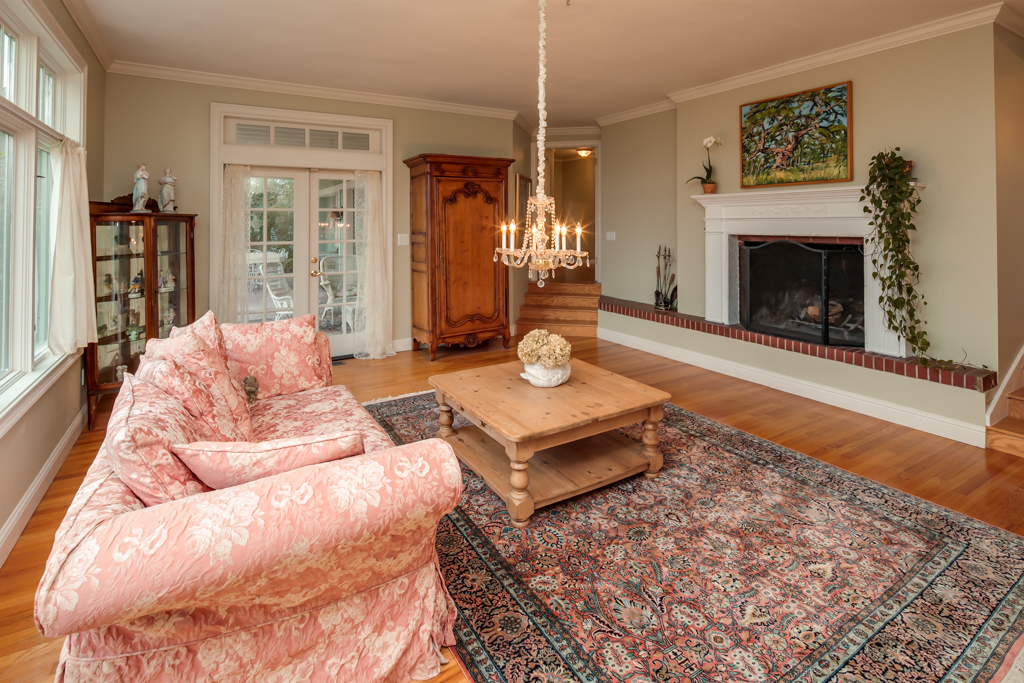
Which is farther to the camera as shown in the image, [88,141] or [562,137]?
[562,137]

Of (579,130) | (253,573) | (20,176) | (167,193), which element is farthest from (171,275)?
(579,130)

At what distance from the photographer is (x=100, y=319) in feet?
12.2

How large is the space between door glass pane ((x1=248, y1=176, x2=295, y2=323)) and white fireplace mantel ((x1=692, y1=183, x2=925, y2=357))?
3.98 metres

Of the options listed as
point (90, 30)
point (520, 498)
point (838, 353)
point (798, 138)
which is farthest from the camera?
point (798, 138)

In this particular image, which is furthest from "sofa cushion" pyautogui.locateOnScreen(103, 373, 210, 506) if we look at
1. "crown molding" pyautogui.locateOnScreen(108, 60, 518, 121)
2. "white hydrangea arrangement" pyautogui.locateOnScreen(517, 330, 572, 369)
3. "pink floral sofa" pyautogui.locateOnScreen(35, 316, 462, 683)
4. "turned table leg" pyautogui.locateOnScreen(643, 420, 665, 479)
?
"crown molding" pyautogui.locateOnScreen(108, 60, 518, 121)

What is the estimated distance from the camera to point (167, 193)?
418cm

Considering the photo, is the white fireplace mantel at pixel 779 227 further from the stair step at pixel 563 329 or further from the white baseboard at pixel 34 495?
the white baseboard at pixel 34 495

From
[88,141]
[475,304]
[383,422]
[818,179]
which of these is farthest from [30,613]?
[818,179]

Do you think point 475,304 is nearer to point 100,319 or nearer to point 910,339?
point 100,319

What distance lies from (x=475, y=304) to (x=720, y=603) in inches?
163

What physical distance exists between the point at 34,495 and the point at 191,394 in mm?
1391

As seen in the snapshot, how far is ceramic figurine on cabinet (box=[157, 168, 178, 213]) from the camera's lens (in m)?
4.18

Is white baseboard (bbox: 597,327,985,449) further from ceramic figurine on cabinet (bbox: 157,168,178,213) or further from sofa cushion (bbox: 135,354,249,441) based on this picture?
ceramic figurine on cabinet (bbox: 157,168,178,213)

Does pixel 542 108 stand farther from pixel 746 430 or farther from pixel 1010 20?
pixel 1010 20
